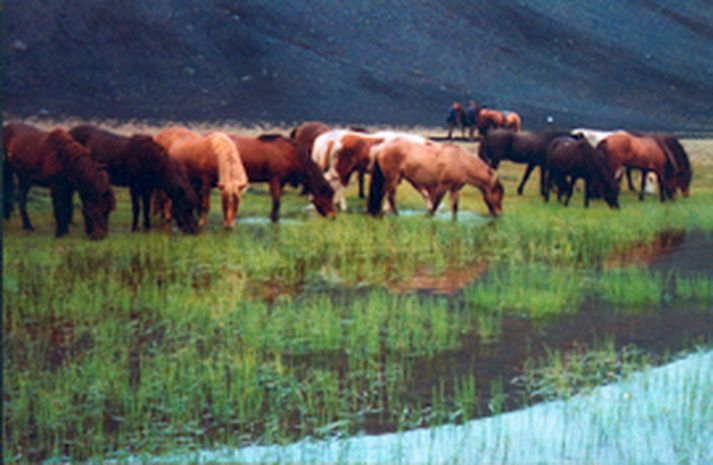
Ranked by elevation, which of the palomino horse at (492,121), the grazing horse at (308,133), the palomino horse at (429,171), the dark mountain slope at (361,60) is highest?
the dark mountain slope at (361,60)

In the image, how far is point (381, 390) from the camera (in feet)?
20.9

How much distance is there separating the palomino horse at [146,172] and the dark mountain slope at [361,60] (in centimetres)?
3301

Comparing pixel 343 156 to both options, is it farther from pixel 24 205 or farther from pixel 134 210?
pixel 24 205

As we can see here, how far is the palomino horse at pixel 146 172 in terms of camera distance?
13289 mm

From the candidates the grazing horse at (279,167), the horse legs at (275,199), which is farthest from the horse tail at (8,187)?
the horse legs at (275,199)

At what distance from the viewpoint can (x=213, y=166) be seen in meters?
14.2

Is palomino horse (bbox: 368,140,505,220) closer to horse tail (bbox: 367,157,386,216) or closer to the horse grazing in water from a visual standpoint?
horse tail (bbox: 367,157,386,216)

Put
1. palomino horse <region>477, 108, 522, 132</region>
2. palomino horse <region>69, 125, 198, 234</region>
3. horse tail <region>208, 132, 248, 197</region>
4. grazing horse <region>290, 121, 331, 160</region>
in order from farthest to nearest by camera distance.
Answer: palomino horse <region>477, 108, 522, 132</region> → grazing horse <region>290, 121, 331, 160</region> → horse tail <region>208, 132, 248, 197</region> → palomino horse <region>69, 125, 198, 234</region>

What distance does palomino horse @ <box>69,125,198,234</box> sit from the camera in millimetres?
13289

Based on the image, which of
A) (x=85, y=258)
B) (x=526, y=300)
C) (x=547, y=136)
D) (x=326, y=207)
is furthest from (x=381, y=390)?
(x=547, y=136)

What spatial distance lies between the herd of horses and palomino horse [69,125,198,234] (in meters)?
0.01

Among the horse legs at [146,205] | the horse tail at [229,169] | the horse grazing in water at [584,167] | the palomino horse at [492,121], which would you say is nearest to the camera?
the horse legs at [146,205]

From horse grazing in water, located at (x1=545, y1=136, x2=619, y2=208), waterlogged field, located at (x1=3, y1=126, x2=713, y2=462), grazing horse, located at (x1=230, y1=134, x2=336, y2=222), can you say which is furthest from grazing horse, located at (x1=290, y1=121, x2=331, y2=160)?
waterlogged field, located at (x1=3, y1=126, x2=713, y2=462)

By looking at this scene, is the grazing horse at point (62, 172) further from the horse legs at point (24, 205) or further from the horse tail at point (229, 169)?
the horse tail at point (229, 169)
